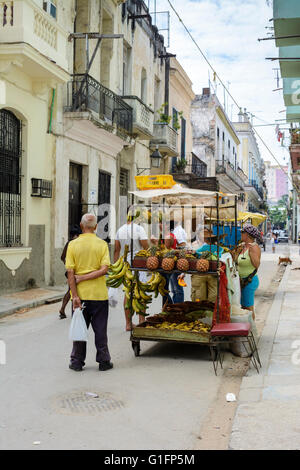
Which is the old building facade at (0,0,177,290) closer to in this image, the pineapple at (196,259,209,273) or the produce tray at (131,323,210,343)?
the produce tray at (131,323,210,343)

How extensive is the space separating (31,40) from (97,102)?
15.4 ft

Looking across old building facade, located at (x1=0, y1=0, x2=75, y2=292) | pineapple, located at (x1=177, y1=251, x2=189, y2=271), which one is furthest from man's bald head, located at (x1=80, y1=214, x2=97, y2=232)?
old building facade, located at (x1=0, y1=0, x2=75, y2=292)

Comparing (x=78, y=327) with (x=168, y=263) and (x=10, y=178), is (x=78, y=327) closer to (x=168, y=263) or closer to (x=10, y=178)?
(x=168, y=263)

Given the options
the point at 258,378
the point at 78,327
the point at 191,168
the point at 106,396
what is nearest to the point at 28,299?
the point at 78,327

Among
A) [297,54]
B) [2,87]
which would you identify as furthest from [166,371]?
[297,54]

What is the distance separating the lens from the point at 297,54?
14492 mm

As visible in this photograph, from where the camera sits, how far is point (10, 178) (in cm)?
1231

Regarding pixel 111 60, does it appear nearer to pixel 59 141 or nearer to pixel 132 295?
pixel 59 141

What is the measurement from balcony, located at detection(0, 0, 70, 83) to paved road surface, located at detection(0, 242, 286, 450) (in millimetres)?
6319

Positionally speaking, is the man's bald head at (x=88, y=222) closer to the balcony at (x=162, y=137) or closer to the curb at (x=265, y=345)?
the curb at (x=265, y=345)

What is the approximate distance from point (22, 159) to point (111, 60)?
713 cm

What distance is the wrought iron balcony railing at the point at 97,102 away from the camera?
1490cm

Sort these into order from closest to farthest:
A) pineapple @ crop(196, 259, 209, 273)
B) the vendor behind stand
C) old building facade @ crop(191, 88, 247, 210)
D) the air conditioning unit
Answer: pineapple @ crop(196, 259, 209, 273), the vendor behind stand, the air conditioning unit, old building facade @ crop(191, 88, 247, 210)

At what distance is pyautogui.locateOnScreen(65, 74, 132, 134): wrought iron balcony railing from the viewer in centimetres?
1490
